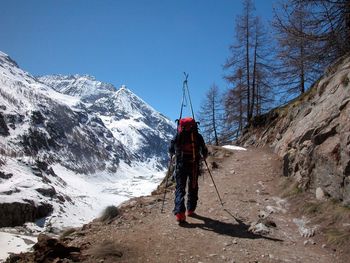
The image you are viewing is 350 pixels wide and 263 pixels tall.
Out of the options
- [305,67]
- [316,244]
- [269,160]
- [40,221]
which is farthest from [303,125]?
[40,221]

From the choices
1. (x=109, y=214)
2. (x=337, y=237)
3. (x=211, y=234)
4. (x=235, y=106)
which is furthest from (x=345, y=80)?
(x=235, y=106)

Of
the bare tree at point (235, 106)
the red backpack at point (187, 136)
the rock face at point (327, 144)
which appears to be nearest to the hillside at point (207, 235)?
the rock face at point (327, 144)

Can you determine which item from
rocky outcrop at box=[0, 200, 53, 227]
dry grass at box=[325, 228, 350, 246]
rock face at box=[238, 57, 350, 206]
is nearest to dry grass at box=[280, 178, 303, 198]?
rock face at box=[238, 57, 350, 206]

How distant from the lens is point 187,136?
9.63 metres

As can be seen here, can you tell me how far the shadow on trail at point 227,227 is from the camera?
27.6 ft

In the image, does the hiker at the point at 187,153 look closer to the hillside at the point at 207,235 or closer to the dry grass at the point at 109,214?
the hillside at the point at 207,235

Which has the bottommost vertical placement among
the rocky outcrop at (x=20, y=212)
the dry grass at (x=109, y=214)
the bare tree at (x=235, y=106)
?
the rocky outcrop at (x=20, y=212)

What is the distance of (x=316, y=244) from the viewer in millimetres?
7809

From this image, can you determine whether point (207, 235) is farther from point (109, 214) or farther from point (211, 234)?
point (109, 214)

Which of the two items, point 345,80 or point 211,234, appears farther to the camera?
point 345,80

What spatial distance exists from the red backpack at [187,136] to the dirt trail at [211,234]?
176cm

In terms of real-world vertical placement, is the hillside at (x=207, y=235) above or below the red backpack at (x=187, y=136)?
below

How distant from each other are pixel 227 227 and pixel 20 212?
110 metres

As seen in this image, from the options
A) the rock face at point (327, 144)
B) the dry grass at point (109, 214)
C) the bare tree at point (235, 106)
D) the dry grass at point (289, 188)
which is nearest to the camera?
the rock face at point (327, 144)
